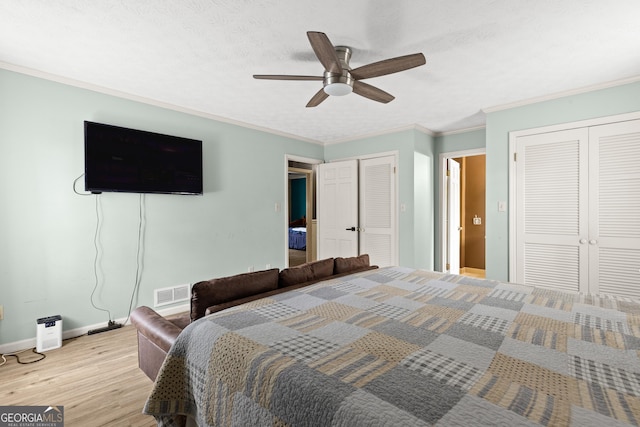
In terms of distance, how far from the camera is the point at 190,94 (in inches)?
122

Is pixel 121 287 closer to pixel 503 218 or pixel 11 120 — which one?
pixel 11 120

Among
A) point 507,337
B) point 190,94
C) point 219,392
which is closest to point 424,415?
point 507,337

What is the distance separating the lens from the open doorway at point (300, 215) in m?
5.60

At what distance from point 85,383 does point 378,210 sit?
3.81 m

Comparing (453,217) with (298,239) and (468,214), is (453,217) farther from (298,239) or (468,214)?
(298,239)

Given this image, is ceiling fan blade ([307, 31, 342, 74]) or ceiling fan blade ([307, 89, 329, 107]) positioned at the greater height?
ceiling fan blade ([307, 31, 342, 74])

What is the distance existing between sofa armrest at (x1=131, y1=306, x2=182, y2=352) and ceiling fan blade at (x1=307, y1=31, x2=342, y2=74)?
1.76 m

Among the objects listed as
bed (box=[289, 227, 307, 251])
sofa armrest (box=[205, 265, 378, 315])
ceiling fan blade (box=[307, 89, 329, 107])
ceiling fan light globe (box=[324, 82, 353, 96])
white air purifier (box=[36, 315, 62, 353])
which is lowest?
white air purifier (box=[36, 315, 62, 353])

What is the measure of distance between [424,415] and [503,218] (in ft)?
10.7

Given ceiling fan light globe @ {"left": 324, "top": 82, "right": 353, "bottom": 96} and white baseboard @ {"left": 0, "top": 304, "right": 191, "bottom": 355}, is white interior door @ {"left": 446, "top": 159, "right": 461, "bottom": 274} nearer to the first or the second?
ceiling fan light globe @ {"left": 324, "top": 82, "right": 353, "bottom": 96}

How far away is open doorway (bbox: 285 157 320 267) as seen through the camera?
5604mm

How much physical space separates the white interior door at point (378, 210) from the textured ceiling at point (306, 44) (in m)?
1.44

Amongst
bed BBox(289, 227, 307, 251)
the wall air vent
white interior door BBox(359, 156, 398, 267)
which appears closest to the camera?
the wall air vent

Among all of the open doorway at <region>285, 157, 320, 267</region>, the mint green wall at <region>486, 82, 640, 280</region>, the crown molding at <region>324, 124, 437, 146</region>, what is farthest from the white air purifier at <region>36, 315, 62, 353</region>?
the mint green wall at <region>486, 82, 640, 280</region>
